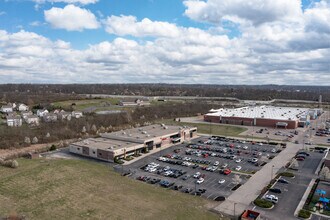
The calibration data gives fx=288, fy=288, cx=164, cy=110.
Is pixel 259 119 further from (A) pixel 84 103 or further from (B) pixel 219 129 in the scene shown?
(A) pixel 84 103

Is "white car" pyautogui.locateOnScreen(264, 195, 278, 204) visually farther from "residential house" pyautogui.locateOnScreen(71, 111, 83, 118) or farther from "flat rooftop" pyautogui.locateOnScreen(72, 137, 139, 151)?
"residential house" pyautogui.locateOnScreen(71, 111, 83, 118)

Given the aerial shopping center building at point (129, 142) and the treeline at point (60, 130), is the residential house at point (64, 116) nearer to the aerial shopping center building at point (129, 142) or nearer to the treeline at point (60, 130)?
the treeline at point (60, 130)

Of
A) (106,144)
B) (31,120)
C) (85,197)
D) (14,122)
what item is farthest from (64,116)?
(85,197)

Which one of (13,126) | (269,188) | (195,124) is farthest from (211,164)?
(13,126)

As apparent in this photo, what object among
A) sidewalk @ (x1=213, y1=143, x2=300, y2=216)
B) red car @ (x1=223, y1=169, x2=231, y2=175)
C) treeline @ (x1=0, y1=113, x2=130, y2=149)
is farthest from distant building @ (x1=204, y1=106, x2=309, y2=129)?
red car @ (x1=223, y1=169, x2=231, y2=175)

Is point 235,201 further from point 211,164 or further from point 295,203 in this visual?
point 211,164

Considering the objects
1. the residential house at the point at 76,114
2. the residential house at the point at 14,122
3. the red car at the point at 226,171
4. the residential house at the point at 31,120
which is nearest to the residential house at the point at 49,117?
the residential house at the point at 31,120
